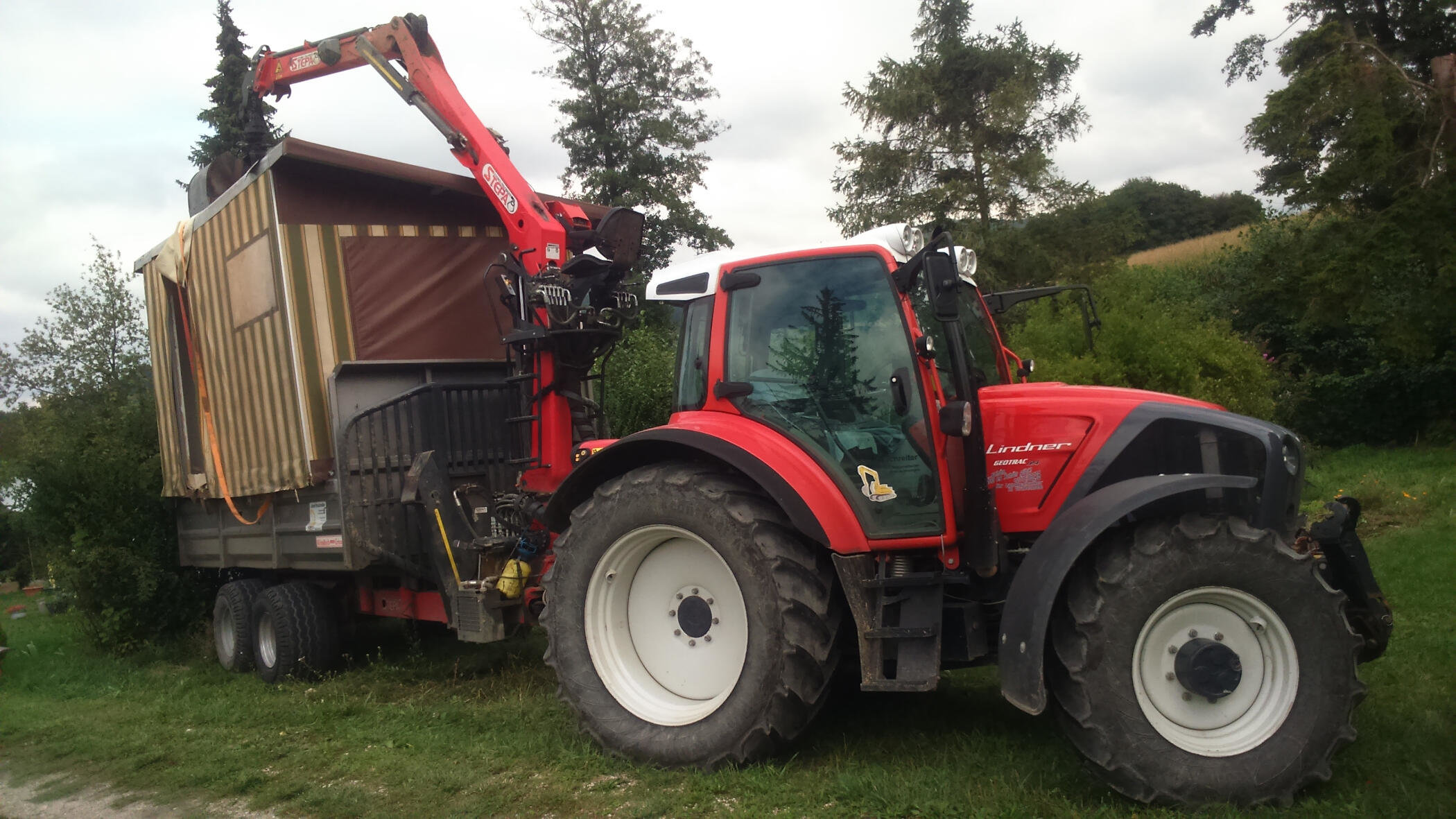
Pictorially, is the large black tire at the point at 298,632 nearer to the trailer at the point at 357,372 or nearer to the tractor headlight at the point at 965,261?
the trailer at the point at 357,372

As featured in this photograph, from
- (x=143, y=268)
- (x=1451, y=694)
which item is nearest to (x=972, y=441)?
(x=1451, y=694)

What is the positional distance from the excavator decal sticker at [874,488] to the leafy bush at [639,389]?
7161 millimetres

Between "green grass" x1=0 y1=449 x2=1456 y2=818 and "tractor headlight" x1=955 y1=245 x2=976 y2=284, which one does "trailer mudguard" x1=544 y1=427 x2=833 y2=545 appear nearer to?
"green grass" x1=0 y1=449 x2=1456 y2=818

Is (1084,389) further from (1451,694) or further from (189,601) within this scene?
(189,601)

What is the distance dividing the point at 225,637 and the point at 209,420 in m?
1.85

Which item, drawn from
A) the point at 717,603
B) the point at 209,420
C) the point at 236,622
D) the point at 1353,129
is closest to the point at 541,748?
the point at 717,603

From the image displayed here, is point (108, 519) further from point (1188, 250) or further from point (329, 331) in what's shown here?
point (1188, 250)

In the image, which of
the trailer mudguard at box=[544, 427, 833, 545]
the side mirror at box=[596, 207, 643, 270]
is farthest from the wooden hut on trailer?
the trailer mudguard at box=[544, 427, 833, 545]

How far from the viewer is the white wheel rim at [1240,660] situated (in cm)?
389

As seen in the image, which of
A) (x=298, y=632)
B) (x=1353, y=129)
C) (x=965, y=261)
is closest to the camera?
(x=965, y=261)

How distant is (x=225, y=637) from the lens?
8547mm

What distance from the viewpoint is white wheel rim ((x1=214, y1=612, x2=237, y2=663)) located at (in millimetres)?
8383

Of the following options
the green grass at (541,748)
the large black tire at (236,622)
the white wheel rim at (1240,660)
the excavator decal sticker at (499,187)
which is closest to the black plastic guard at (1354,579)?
the green grass at (541,748)

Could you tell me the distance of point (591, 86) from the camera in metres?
28.2
